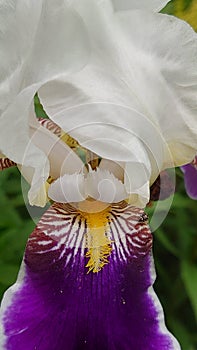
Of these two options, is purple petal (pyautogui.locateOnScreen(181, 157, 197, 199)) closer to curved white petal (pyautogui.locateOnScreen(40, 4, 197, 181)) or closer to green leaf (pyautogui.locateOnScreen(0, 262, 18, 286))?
curved white petal (pyautogui.locateOnScreen(40, 4, 197, 181))

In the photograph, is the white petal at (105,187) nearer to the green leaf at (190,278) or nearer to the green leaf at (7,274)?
the green leaf at (7,274)

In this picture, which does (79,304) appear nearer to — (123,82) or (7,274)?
(123,82)

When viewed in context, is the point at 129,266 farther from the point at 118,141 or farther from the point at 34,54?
the point at 34,54

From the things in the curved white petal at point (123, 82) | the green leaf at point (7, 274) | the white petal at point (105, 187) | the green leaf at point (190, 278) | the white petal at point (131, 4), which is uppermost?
the white petal at point (131, 4)

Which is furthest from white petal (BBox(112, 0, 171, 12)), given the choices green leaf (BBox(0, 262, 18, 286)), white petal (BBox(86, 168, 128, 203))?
green leaf (BBox(0, 262, 18, 286))

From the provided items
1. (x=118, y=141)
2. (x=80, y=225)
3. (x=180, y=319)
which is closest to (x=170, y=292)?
(x=180, y=319)

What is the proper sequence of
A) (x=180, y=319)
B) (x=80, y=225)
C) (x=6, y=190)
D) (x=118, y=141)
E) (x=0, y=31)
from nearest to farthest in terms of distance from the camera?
(x=0, y=31) → (x=118, y=141) → (x=80, y=225) → (x=6, y=190) → (x=180, y=319)

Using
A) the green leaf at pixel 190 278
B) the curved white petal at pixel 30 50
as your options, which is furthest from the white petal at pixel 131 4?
the green leaf at pixel 190 278
